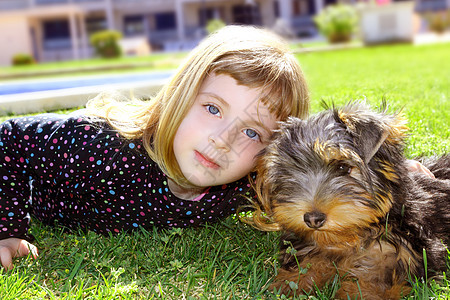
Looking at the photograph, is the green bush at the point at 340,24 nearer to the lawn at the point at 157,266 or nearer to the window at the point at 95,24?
the window at the point at 95,24

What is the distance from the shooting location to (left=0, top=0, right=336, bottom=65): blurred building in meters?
50.1

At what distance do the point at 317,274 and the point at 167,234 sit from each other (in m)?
1.25

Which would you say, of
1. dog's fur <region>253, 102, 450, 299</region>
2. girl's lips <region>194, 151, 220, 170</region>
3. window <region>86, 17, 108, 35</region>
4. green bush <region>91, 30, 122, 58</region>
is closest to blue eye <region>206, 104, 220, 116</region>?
girl's lips <region>194, 151, 220, 170</region>

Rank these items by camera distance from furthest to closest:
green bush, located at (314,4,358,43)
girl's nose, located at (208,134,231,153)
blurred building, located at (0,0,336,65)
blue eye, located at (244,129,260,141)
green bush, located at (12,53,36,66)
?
blurred building, located at (0,0,336,65) < green bush, located at (12,53,36,66) < green bush, located at (314,4,358,43) < blue eye, located at (244,129,260,141) < girl's nose, located at (208,134,231,153)

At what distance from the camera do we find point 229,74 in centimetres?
337

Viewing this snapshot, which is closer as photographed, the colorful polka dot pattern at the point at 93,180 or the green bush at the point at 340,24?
the colorful polka dot pattern at the point at 93,180

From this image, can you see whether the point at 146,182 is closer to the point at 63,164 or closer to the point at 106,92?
the point at 63,164

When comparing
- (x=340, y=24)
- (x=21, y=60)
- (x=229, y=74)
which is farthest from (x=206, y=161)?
(x=21, y=60)

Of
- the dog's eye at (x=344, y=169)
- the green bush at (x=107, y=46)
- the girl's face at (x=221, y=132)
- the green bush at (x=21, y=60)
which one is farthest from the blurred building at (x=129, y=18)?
the dog's eye at (x=344, y=169)

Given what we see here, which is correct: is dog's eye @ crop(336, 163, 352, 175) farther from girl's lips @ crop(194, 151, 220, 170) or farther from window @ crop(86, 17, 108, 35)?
window @ crop(86, 17, 108, 35)

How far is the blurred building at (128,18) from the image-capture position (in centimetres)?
5006

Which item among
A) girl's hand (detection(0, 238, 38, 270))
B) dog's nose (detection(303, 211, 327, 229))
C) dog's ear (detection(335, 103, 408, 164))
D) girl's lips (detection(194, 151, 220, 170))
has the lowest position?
girl's hand (detection(0, 238, 38, 270))

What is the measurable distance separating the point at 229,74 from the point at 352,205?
1252 millimetres

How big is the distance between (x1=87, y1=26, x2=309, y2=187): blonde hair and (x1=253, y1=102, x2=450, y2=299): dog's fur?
1.59ft
